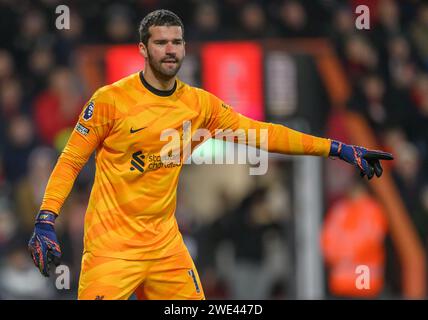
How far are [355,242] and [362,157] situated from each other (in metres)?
6.06

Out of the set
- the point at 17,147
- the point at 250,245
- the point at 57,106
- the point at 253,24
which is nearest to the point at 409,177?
the point at 250,245

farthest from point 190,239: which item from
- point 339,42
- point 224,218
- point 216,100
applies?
point 216,100

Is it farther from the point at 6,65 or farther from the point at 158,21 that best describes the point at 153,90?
the point at 6,65

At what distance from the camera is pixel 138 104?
7316 mm

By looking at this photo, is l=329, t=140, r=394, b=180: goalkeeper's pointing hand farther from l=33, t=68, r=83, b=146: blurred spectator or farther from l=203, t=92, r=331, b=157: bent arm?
l=33, t=68, r=83, b=146: blurred spectator

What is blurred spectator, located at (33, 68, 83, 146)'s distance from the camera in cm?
1389

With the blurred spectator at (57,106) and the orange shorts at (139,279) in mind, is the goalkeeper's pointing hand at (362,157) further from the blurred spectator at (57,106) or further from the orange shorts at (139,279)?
the blurred spectator at (57,106)

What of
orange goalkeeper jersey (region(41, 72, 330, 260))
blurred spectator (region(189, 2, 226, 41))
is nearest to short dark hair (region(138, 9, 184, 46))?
orange goalkeeper jersey (region(41, 72, 330, 260))

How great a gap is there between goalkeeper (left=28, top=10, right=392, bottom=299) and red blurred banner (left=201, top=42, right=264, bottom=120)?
6026 mm

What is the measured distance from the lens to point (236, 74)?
1359 cm

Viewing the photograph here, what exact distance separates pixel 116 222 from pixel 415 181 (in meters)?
6.83

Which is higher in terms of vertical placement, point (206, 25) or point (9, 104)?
point (206, 25)
